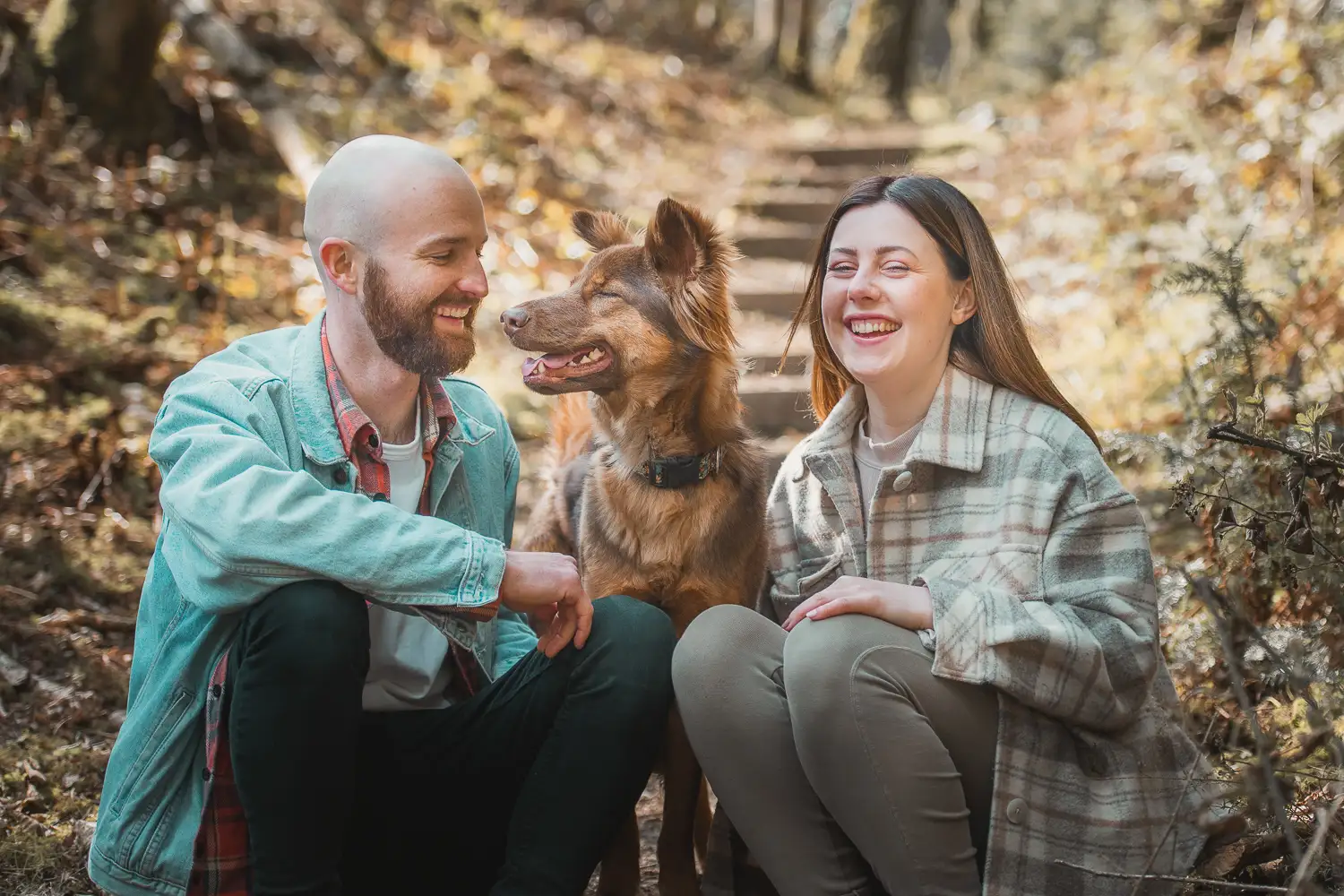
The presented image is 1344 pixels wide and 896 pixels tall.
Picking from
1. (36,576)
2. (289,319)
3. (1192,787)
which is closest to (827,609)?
(1192,787)

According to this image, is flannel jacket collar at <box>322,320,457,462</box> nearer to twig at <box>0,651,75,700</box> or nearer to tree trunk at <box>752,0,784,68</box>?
twig at <box>0,651,75,700</box>

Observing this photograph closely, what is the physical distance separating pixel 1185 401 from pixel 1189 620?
664 mm

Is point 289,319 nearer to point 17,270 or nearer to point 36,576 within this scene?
point 17,270

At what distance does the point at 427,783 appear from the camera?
8.27 ft

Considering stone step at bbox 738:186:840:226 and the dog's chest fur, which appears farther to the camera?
stone step at bbox 738:186:840:226

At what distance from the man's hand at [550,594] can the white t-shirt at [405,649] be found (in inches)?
12.9

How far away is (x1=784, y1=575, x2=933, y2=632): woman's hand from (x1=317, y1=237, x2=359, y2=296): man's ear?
48.8 inches

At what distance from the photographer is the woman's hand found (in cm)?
A: 227

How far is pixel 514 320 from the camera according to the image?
2965 mm

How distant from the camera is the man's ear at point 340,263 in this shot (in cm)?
249

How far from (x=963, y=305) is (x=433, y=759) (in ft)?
5.17

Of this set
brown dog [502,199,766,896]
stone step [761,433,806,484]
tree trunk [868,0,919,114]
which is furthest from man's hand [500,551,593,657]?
tree trunk [868,0,919,114]

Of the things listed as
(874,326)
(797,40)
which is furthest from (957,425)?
(797,40)

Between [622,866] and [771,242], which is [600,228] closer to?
[622,866]
